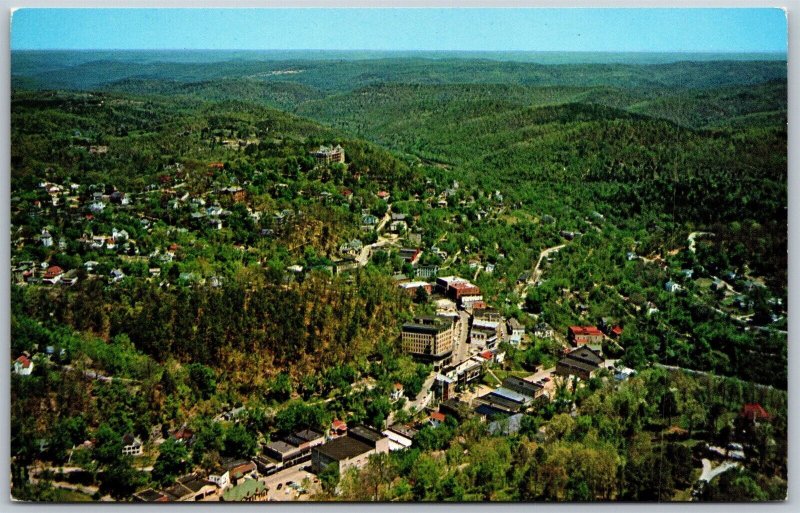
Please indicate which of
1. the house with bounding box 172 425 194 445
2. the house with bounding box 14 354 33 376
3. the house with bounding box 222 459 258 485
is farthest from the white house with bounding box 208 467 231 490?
the house with bounding box 14 354 33 376

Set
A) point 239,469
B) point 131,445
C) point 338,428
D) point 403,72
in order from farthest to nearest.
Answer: point 403,72 < point 338,428 < point 131,445 < point 239,469

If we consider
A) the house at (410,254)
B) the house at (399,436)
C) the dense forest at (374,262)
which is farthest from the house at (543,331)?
the house at (399,436)

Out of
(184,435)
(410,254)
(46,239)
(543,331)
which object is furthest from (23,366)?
(543,331)

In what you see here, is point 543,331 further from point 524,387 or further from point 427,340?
point 427,340

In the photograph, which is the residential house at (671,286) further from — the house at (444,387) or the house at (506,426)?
the house at (444,387)

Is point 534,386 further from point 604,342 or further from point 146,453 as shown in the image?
point 146,453

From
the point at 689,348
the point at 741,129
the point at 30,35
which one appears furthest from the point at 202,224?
the point at 741,129
